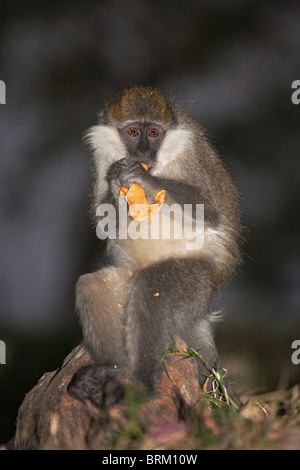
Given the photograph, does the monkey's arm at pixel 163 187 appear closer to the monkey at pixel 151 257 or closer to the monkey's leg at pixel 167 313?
the monkey at pixel 151 257

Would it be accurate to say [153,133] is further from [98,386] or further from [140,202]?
[98,386]

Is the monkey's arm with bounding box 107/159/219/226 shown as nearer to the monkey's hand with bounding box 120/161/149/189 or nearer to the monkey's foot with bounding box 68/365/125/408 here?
the monkey's hand with bounding box 120/161/149/189

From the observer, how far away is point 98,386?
3.98 meters

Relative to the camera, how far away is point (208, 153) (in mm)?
5141

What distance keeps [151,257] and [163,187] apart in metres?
0.63

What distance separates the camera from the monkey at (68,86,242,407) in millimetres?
4066

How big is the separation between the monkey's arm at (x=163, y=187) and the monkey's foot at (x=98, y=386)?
55.8 inches

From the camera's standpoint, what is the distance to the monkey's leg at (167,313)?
13.2 ft

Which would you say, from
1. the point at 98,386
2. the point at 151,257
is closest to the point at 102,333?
the point at 98,386

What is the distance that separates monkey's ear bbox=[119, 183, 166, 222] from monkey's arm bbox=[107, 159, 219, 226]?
33 mm

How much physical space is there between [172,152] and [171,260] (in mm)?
1017

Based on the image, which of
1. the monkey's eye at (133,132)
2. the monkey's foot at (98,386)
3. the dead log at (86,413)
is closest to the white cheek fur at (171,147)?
the monkey's eye at (133,132)
